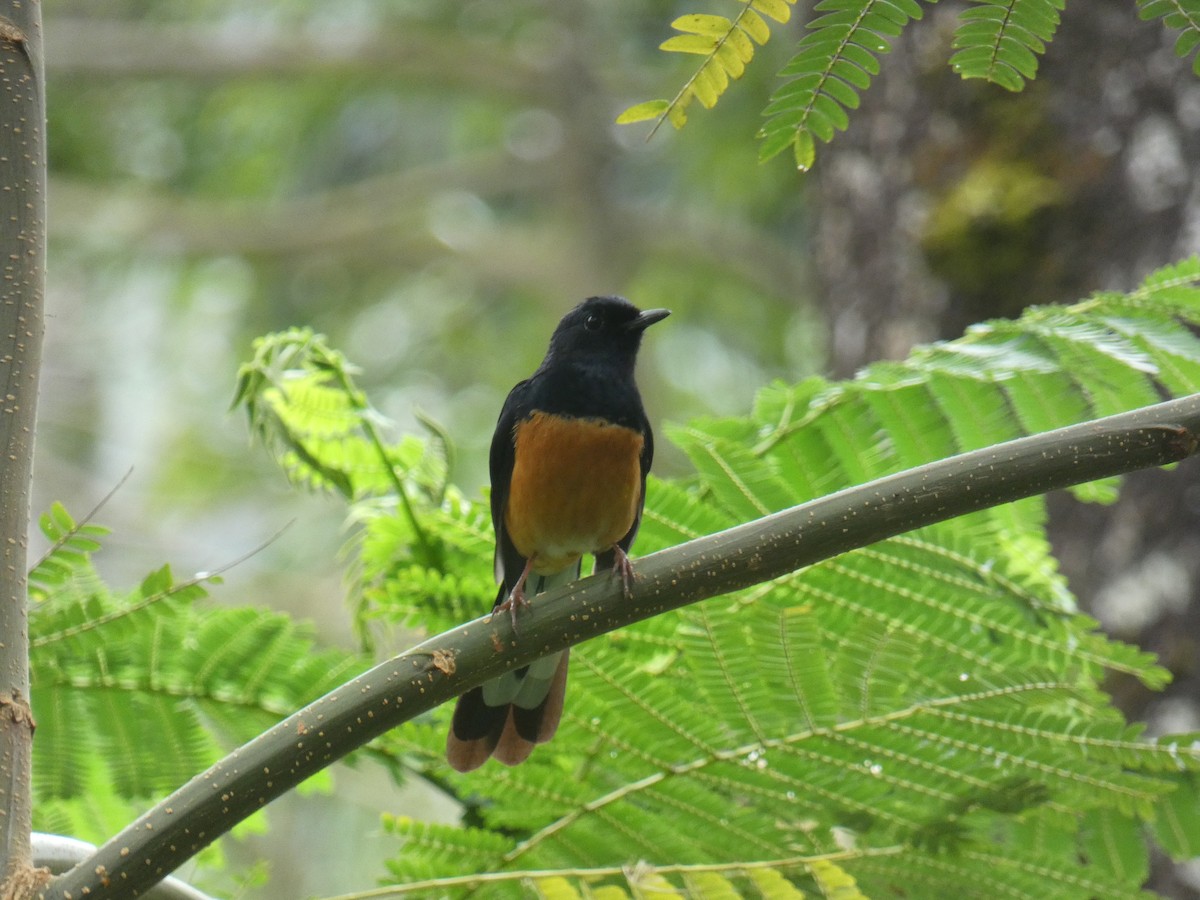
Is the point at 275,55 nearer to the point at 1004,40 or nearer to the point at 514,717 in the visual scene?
the point at 514,717

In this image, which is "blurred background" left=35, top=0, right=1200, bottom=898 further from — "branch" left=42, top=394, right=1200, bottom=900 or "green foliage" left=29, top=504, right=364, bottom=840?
"branch" left=42, top=394, right=1200, bottom=900

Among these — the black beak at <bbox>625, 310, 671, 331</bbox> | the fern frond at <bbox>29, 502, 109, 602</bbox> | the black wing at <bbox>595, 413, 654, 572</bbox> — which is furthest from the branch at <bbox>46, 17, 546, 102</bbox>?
the fern frond at <bbox>29, 502, 109, 602</bbox>

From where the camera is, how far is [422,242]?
41.4ft

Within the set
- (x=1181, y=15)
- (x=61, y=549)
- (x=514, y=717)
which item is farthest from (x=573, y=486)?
(x=1181, y=15)

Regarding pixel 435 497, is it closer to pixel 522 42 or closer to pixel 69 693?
pixel 69 693

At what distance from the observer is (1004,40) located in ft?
6.10

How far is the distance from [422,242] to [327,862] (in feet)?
19.1

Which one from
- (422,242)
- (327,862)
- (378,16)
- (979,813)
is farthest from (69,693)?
(378,16)

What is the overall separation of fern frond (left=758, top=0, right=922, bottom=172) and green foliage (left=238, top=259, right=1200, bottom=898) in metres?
0.94

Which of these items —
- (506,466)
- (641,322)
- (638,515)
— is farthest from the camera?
(641,322)

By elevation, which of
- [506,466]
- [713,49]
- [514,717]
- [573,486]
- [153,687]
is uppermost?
[713,49]

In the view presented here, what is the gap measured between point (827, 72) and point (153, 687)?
197cm

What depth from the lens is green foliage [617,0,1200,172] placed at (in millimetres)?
1829

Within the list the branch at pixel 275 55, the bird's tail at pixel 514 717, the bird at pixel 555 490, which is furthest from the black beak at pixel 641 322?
the branch at pixel 275 55
